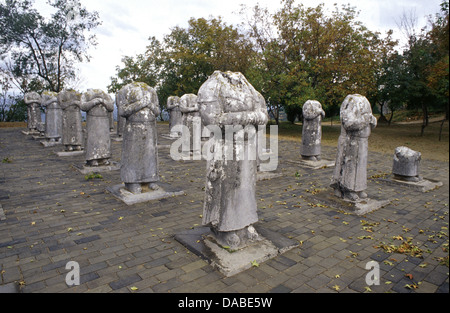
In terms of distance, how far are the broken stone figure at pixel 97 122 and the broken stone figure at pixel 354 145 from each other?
6383 millimetres

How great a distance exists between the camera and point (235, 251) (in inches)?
162

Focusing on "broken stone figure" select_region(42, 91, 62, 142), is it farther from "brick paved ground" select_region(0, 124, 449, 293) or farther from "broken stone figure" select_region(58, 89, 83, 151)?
"brick paved ground" select_region(0, 124, 449, 293)

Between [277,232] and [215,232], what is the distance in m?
1.23

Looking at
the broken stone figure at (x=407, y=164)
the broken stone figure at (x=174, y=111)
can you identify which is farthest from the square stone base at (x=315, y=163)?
the broken stone figure at (x=174, y=111)

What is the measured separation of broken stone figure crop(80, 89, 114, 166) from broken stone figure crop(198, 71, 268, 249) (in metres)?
5.57

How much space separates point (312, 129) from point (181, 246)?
7.65m

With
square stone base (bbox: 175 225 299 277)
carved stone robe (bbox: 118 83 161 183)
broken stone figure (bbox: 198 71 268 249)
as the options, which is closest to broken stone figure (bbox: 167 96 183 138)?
carved stone robe (bbox: 118 83 161 183)

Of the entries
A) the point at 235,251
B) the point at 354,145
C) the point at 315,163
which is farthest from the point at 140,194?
the point at 315,163

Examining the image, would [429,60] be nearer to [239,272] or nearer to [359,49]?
[359,49]

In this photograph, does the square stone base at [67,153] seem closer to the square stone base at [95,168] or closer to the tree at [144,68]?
the square stone base at [95,168]

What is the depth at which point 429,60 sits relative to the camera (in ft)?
49.2

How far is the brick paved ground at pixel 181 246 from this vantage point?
358 cm

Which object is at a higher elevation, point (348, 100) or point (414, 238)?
point (348, 100)

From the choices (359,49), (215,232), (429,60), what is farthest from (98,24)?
(215,232)
